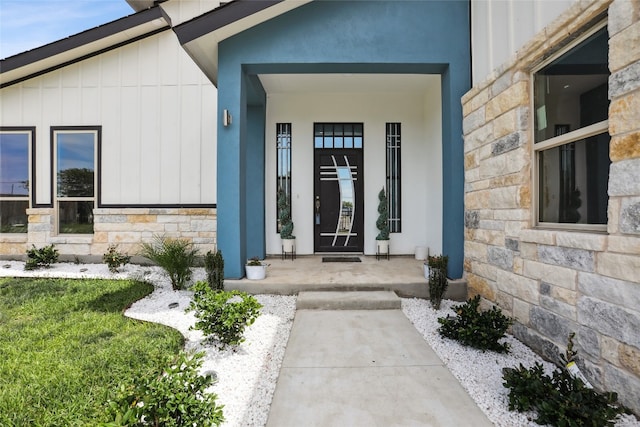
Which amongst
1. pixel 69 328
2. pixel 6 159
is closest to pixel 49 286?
pixel 69 328

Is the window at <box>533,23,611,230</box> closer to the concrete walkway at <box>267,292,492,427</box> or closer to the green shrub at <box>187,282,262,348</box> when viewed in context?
the concrete walkway at <box>267,292,492,427</box>

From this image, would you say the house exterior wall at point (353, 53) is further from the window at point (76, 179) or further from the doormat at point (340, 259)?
the window at point (76, 179)

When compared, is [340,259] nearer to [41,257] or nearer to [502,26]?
[502,26]

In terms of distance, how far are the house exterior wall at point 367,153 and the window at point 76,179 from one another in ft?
11.8

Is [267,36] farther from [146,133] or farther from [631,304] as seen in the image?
[631,304]

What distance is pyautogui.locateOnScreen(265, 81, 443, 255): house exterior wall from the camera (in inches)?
257

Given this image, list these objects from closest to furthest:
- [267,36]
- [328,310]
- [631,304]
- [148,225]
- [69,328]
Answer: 1. [631,304]
2. [69,328]
3. [328,310]
4. [267,36]
5. [148,225]

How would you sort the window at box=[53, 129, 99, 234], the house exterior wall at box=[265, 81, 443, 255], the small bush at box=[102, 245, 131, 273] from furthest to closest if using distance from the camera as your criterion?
the house exterior wall at box=[265, 81, 443, 255] → the window at box=[53, 129, 99, 234] → the small bush at box=[102, 245, 131, 273]

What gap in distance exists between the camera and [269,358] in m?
2.67

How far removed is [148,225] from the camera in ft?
20.7

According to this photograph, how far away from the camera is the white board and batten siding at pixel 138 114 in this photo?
20.7 ft

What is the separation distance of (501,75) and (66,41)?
23.8 ft

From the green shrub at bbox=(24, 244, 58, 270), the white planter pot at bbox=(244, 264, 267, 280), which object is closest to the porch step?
the white planter pot at bbox=(244, 264, 267, 280)

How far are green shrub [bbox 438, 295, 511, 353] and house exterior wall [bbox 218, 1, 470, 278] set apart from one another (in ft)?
4.28
